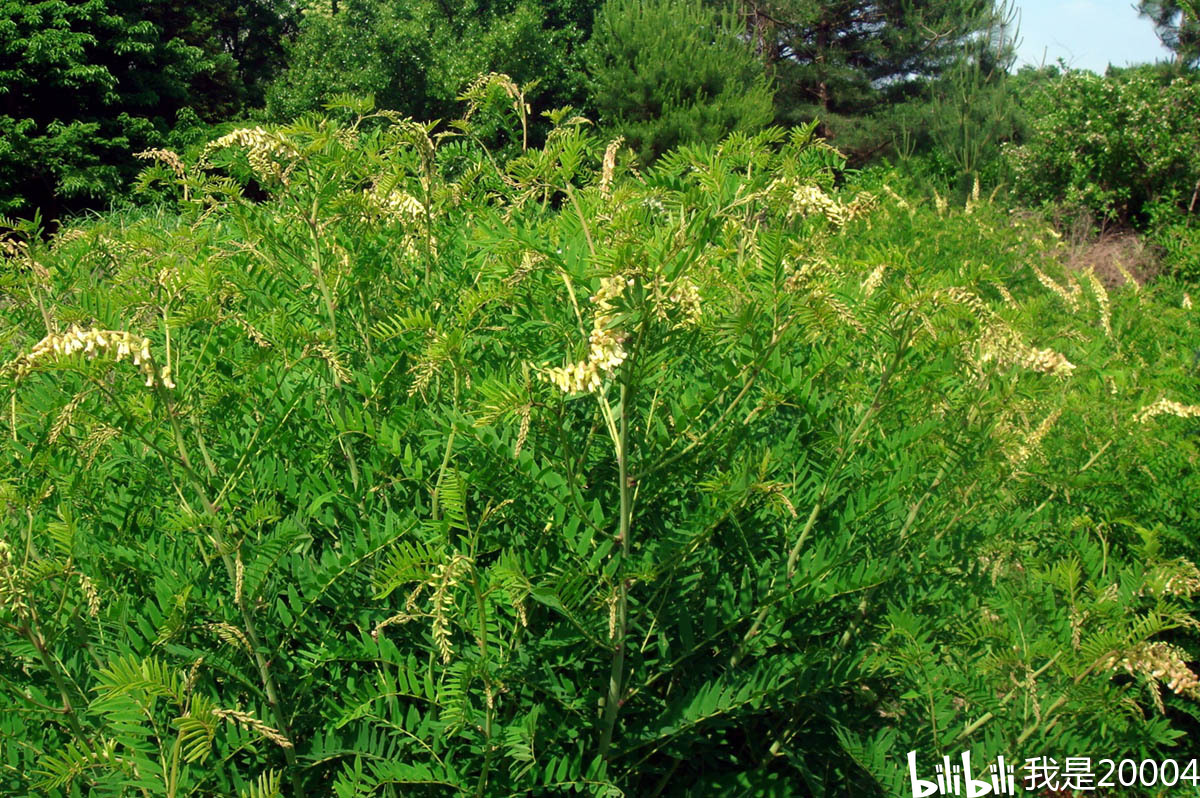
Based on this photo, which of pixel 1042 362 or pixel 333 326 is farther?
pixel 333 326

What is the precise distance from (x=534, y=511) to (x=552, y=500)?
0.06 meters

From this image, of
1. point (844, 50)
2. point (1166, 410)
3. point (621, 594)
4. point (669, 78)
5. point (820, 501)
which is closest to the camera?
point (621, 594)

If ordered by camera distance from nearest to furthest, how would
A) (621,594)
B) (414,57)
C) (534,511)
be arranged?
1. (621,594)
2. (534,511)
3. (414,57)

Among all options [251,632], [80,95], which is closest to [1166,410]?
[251,632]

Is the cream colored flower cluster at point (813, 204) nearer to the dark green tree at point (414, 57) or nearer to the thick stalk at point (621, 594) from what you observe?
the thick stalk at point (621, 594)

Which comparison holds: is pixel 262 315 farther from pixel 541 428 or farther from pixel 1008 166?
pixel 1008 166

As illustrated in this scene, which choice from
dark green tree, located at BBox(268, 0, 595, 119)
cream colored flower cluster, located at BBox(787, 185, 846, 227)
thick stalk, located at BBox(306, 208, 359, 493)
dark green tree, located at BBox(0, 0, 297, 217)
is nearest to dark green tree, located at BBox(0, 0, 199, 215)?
dark green tree, located at BBox(0, 0, 297, 217)

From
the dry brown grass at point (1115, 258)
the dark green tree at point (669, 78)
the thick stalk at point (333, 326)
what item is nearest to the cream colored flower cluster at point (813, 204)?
the thick stalk at point (333, 326)

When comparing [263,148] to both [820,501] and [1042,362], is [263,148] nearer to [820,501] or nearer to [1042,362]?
[820,501]

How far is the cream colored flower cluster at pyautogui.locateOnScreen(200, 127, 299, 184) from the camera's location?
187 cm

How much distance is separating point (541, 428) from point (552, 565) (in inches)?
9.0

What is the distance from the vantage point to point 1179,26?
1683 cm

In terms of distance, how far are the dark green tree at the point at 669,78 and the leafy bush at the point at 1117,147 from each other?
6211mm

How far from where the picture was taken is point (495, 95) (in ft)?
7.50
